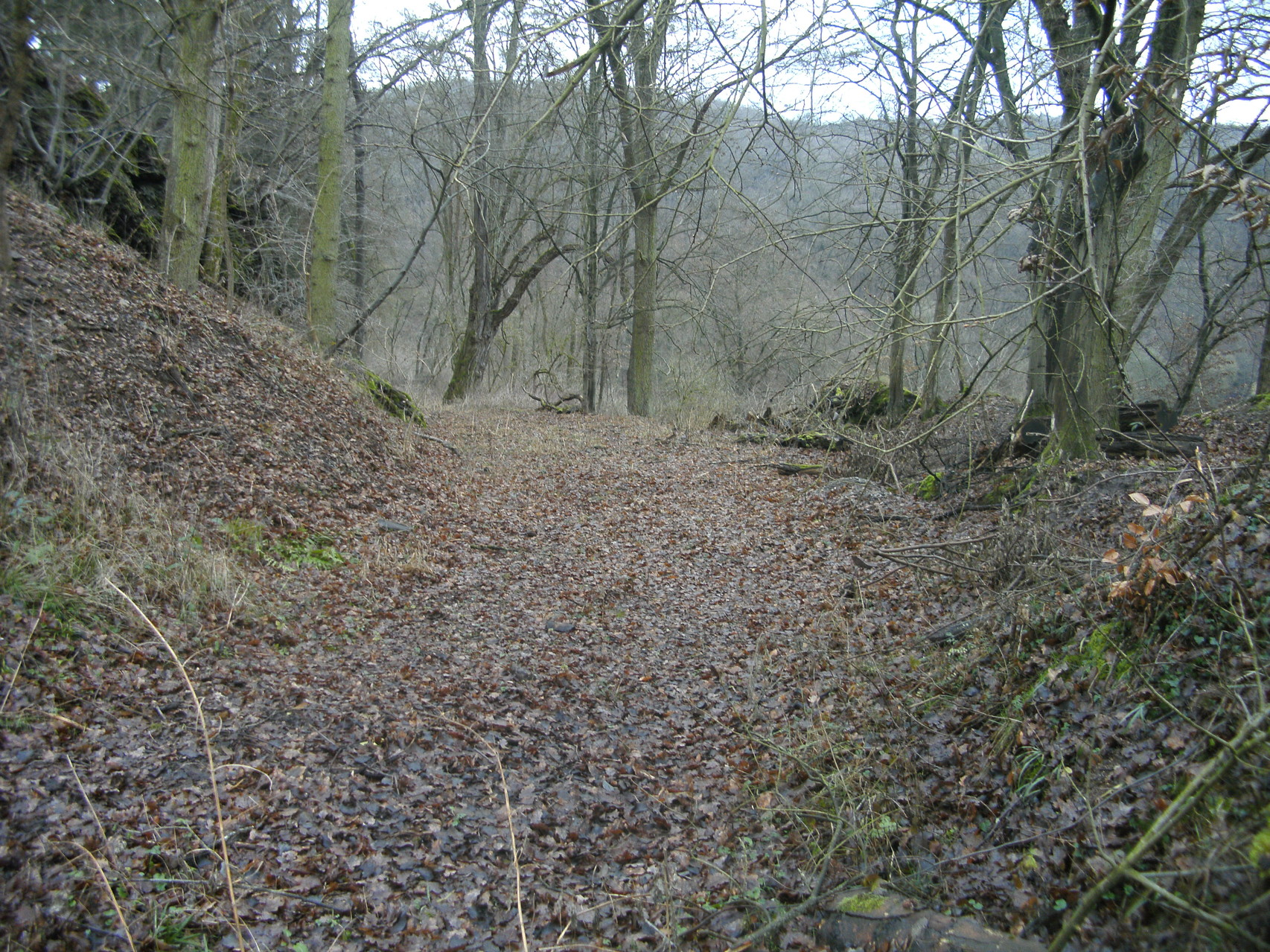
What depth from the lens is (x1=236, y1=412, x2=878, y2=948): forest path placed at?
3.04 m

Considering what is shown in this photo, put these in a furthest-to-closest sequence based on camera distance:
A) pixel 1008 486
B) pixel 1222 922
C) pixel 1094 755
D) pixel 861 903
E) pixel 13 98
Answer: pixel 1008 486 < pixel 1094 755 < pixel 861 903 < pixel 1222 922 < pixel 13 98

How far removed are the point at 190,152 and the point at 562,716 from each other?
25.3 feet

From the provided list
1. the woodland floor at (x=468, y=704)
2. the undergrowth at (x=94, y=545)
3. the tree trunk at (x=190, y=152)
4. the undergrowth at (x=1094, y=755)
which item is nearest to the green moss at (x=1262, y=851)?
the undergrowth at (x=1094, y=755)

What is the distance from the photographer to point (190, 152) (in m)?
8.30

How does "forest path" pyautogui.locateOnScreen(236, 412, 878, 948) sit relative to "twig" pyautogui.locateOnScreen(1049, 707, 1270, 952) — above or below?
below

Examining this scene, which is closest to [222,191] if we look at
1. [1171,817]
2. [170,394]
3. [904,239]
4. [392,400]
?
[392,400]

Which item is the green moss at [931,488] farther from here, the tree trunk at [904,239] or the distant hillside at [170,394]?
the distant hillside at [170,394]

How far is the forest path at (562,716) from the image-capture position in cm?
304

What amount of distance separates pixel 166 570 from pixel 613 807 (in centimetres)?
323

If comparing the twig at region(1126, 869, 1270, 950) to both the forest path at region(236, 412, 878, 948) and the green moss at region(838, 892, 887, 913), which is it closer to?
the green moss at region(838, 892, 887, 913)

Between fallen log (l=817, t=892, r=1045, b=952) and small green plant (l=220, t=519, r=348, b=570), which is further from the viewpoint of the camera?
small green plant (l=220, t=519, r=348, b=570)

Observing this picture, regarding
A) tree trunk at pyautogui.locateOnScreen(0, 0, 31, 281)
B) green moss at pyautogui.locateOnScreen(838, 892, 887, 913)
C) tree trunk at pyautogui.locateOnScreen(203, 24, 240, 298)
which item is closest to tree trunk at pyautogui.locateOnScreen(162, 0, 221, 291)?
tree trunk at pyautogui.locateOnScreen(203, 24, 240, 298)

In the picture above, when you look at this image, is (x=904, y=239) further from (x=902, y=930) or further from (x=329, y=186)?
(x=329, y=186)

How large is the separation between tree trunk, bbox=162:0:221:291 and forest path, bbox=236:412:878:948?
396 cm
